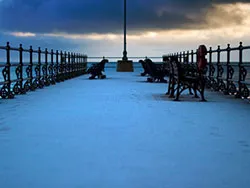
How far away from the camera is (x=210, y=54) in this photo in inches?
519

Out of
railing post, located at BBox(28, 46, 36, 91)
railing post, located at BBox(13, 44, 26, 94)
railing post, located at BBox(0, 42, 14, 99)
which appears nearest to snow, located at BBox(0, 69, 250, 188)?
railing post, located at BBox(0, 42, 14, 99)

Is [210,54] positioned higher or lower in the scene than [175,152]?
higher

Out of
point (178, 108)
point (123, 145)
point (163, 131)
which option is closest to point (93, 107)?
point (178, 108)

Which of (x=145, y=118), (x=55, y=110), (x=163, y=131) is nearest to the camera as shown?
(x=163, y=131)

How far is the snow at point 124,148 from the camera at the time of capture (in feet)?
10.6

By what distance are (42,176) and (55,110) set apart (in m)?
4.13

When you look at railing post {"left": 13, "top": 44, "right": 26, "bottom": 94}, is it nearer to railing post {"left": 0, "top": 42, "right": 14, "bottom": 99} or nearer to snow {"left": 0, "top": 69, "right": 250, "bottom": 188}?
railing post {"left": 0, "top": 42, "right": 14, "bottom": 99}

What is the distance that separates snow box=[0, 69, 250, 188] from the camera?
323 centimetres

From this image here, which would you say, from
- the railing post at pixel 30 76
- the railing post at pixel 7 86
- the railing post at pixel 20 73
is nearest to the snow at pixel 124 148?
the railing post at pixel 7 86

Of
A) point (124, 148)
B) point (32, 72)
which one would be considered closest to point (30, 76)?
point (32, 72)

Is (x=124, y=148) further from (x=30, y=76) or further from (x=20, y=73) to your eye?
(x=30, y=76)

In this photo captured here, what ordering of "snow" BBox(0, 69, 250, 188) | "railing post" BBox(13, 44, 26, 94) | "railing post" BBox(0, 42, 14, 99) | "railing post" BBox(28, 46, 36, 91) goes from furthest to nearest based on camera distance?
"railing post" BBox(28, 46, 36, 91) → "railing post" BBox(13, 44, 26, 94) → "railing post" BBox(0, 42, 14, 99) → "snow" BBox(0, 69, 250, 188)

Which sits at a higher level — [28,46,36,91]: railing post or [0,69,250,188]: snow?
[28,46,36,91]: railing post

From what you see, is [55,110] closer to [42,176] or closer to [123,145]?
[123,145]
